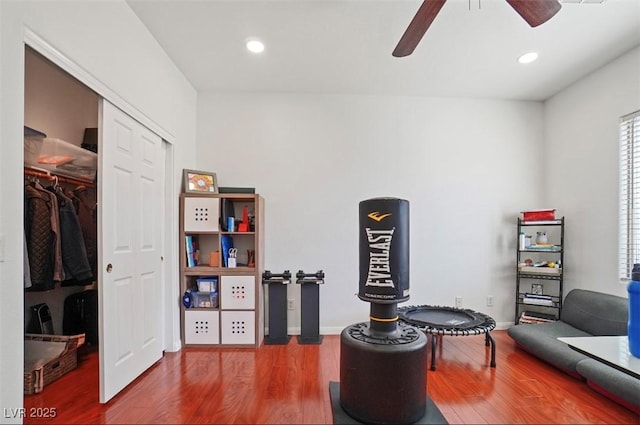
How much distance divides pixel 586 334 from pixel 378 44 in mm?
3287

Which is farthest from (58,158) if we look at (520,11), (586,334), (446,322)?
(586,334)

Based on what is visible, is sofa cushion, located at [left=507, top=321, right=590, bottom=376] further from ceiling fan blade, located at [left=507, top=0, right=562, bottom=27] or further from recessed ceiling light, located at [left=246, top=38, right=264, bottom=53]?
recessed ceiling light, located at [left=246, top=38, right=264, bottom=53]

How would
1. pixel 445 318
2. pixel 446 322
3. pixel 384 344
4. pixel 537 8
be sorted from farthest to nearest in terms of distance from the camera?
pixel 445 318 < pixel 446 322 < pixel 384 344 < pixel 537 8

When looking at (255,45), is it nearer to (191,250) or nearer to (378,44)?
(378,44)

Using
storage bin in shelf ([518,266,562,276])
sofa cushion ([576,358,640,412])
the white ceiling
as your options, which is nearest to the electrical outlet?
storage bin in shelf ([518,266,562,276])

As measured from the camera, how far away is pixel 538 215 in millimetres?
3668

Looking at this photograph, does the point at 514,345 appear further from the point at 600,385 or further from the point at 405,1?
the point at 405,1

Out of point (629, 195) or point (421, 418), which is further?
point (629, 195)

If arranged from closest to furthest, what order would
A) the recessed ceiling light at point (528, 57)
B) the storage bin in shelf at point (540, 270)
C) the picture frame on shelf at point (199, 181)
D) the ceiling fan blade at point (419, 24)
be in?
the ceiling fan blade at point (419, 24) < the recessed ceiling light at point (528, 57) < the picture frame on shelf at point (199, 181) < the storage bin in shelf at point (540, 270)

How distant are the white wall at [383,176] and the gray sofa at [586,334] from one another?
0.73 metres

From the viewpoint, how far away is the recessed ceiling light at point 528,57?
2.98 m

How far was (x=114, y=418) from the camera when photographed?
6.75 feet

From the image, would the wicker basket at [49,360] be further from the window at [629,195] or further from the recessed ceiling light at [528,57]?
the window at [629,195]

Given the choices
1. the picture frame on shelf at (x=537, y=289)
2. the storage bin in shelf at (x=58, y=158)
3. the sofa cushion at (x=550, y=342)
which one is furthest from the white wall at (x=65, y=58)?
the picture frame on shelf at (x=537, y=289)
